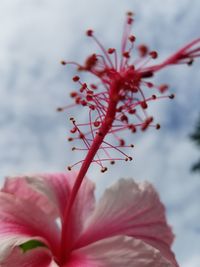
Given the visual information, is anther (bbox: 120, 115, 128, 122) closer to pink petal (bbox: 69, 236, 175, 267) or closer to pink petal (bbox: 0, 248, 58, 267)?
pink petal (bbox: 69, 236, 175, 267)

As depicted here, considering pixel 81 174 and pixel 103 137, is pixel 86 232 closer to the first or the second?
pixel 81 174

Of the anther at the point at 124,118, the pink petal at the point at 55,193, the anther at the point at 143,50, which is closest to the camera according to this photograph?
the anther at the point at 143,50

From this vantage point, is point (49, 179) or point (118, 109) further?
point (49, 179)

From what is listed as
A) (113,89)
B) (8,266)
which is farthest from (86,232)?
(113,89)

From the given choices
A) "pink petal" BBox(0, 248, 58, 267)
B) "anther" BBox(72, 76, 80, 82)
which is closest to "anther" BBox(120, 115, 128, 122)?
"anther" BBox(72, 76, 80, 82)

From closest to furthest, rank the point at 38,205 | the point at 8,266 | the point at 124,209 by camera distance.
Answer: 1. the point at 8,266
2. the point at 38,205
3. the point at 124,209

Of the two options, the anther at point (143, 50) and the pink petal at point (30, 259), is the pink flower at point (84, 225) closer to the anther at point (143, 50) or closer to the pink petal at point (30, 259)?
the pink petal at point (30, 259)

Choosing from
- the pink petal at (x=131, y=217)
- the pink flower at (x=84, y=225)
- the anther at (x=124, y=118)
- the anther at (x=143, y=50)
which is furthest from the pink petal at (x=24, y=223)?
the anther at (x=143, y=50)
